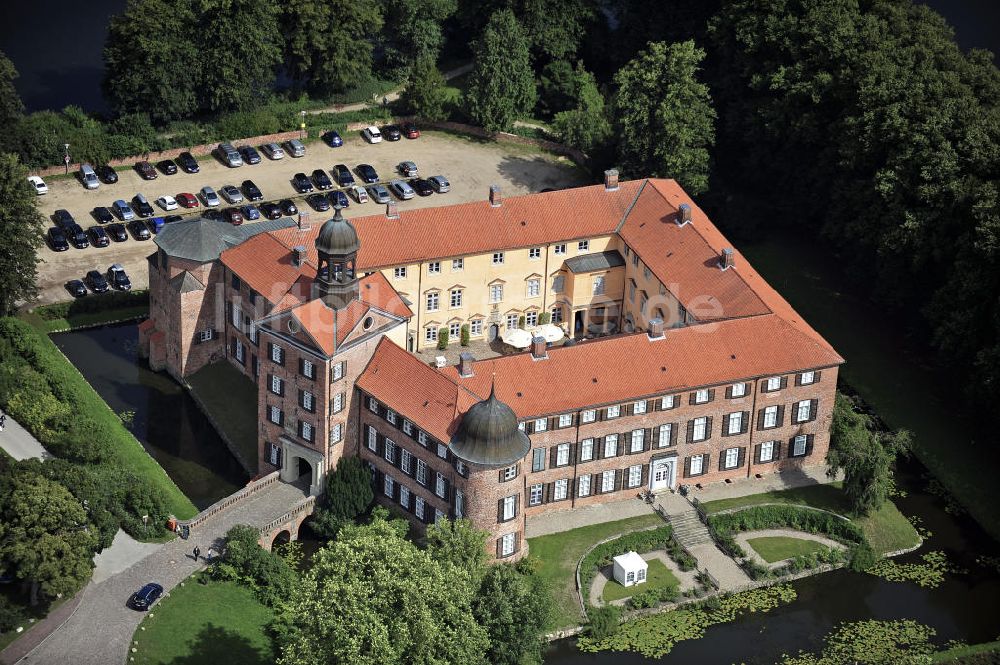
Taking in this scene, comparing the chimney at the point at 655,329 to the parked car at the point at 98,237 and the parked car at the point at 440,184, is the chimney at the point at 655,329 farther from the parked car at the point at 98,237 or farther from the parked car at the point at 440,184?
the parked car at the point at 98,237

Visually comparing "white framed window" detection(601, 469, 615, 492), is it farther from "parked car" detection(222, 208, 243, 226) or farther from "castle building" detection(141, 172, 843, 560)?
"parked car" detection(222, 208, 243, 226)

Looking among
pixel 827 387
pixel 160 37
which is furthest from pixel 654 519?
pixel 160 37

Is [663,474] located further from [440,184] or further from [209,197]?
[209,197]

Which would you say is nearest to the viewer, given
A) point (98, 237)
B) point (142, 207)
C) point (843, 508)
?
point (843, 508)

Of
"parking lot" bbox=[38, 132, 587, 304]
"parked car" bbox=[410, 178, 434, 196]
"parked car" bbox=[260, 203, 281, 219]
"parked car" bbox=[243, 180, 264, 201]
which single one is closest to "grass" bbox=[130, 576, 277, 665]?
"parking lot" bbox=[38, 132, 587, 304]

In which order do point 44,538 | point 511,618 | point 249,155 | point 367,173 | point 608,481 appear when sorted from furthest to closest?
point 249,155
point 367,173
point 608,481
point 44,538
point 511,618

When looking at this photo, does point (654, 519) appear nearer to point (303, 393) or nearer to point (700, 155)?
point (303, 393)

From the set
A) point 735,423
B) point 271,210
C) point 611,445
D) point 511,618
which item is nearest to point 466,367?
point 611,445
